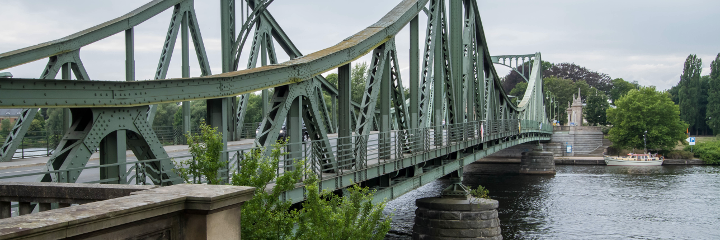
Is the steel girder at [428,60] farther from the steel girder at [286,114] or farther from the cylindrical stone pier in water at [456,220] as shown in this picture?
the steel girder at [286,114]

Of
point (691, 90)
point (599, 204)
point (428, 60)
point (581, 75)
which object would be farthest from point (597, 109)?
point (428, 60)

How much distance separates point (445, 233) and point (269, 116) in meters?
11.3

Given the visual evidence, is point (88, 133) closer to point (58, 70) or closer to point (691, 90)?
point (58, 70)

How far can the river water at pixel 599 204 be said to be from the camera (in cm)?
2714

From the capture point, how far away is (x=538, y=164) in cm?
5619

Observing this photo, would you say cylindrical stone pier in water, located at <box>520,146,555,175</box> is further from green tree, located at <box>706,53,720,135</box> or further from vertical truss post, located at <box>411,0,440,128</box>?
green tree, located at <box>706,53,720,135</box>

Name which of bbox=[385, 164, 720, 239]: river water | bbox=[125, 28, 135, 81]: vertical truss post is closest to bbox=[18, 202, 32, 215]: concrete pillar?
bbox=[125, 28, 135, 81]: vertical truss post

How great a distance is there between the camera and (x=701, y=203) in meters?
35.0

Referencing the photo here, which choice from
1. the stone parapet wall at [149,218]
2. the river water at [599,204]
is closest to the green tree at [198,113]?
the river water at [599,204]

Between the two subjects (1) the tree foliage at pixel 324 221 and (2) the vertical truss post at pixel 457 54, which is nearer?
(1) the tree foliage at pixel 324 221

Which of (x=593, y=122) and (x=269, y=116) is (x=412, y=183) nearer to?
(x=269, y=116)

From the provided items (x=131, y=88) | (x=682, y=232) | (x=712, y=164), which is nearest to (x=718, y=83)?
(x=712, y=164)

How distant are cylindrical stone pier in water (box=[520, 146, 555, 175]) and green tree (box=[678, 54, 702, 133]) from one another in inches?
1998

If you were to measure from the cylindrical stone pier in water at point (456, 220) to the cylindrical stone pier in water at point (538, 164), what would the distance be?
37.0 m
